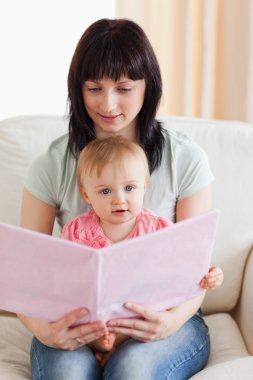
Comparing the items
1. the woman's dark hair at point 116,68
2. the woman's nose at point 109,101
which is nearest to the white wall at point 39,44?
the woman's dark hair at point 116,68

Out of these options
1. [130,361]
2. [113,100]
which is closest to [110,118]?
[113,100]

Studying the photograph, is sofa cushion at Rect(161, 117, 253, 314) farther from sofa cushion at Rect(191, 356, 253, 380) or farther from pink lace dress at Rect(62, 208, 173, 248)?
sofa cushion at Rect(191, 356, 253, 380)

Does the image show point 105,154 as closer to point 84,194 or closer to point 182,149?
point 84,194

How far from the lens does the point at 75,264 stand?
4.23 ft

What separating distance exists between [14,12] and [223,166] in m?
1.33

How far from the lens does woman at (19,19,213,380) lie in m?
1.47

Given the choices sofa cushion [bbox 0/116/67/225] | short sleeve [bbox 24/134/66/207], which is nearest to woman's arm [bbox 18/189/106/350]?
short sleeve [bbox 24/134/66/207]

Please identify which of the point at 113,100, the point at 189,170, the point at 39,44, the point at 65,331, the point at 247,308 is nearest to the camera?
the point at 65,331

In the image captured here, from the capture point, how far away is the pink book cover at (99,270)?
1.28 meters

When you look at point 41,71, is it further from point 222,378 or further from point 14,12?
point 222,378

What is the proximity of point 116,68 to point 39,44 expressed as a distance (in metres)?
1.40

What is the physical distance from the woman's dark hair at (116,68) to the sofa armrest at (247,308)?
1.37ft

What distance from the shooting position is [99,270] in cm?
127

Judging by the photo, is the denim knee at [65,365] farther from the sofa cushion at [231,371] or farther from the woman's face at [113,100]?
the woman's face at [113,100]
